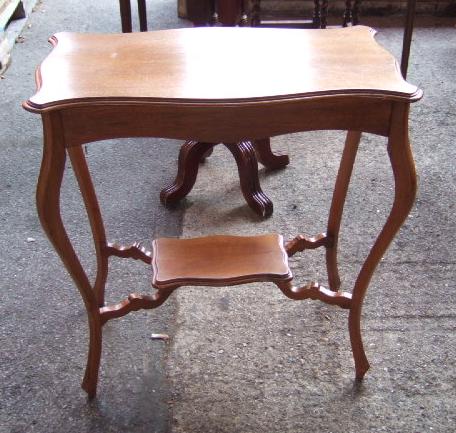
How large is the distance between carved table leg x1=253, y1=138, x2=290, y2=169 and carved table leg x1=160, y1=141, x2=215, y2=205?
21 cm

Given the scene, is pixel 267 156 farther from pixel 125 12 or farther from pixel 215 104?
pixel 215 104

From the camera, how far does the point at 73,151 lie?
1.31 metres

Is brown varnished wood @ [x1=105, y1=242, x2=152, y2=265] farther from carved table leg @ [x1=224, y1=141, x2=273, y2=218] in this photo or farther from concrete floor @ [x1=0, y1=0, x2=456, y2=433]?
carved table leg @ [x1=224, y1=141, x2=273, y2=218]

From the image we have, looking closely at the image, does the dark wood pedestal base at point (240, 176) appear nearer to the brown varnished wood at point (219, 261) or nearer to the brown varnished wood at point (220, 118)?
the brown varnished wood at point (219, 261)

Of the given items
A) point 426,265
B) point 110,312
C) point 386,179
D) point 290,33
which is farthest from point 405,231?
point 110,312

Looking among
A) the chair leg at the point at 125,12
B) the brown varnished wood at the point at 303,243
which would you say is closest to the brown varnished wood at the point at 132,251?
the brown varnished wood at the point at 303,243

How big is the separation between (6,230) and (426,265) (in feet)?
4.10

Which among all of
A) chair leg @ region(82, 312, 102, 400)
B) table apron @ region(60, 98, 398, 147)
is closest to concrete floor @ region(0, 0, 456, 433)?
chair leg @ region(82, 312, 102, 400)

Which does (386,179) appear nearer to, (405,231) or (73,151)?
(405,231)

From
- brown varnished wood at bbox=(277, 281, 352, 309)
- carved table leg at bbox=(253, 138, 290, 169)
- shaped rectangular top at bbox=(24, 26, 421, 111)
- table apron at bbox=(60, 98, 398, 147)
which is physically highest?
shaped rectangular top at bbox=(24, 26, 421, 111)

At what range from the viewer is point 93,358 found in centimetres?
129

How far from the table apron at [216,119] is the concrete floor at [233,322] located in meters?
0.59

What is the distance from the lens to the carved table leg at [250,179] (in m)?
1.88

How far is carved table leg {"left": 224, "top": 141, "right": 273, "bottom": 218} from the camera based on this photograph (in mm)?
1876
